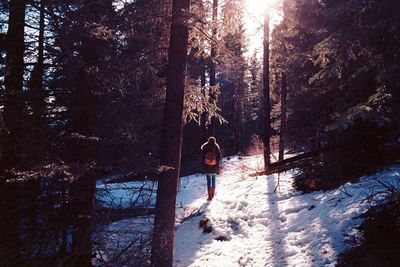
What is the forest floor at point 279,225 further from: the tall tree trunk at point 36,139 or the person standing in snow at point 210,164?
the tall tree trunk at point 36,139

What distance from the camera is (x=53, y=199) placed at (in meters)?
6.50

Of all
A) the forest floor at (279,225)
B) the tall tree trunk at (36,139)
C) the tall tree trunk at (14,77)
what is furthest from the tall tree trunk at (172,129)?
the tall tree trunk at (14,77)

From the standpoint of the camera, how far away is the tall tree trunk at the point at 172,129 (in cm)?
743

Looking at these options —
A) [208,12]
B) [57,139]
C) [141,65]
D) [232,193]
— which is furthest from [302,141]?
[57,139]

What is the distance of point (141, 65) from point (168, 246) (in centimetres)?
396

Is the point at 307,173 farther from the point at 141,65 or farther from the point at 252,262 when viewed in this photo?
the point at 141,65

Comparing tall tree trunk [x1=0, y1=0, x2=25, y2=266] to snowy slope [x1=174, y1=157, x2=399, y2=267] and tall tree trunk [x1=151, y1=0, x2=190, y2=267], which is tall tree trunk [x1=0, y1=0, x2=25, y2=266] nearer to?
tall tree trunk [x1=151, y1=0, x2=190, y2=267]

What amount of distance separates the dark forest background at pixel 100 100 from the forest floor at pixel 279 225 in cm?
60

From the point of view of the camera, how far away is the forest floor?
7.12m

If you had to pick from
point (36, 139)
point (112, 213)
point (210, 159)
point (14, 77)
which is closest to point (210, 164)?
point (210, 159)

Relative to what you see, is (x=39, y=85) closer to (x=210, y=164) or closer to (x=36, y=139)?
(x=36, y=139)

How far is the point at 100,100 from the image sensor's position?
8680 mm

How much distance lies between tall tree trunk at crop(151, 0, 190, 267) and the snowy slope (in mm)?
1572

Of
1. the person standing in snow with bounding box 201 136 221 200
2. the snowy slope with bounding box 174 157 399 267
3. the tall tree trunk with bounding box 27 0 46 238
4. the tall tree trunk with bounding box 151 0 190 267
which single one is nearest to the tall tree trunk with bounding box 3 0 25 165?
the tall tree trunk with bounding box 27 0 46 238
